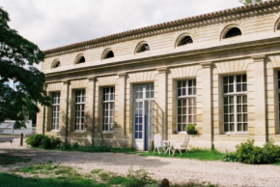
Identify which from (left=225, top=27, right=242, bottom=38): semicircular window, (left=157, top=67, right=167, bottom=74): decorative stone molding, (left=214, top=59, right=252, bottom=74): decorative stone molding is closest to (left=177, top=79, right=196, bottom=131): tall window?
(left=157, top=67, right=167, bottom=74): decorative stone molding

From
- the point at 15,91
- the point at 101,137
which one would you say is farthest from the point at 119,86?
the point at 15,91

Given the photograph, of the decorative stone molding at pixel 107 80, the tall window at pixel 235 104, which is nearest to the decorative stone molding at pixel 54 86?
the decorative stone molding at pixel 107 80

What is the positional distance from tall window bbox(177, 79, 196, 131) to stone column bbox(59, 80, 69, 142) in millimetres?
7400

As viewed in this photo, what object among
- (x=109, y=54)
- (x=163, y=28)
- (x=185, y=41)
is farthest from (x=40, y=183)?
(x=109, y=54)

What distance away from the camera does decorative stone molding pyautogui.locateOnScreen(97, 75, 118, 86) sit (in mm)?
16281

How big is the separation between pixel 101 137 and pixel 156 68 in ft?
15.9

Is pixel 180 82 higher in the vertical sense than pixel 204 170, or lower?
higher

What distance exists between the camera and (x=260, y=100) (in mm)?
11656

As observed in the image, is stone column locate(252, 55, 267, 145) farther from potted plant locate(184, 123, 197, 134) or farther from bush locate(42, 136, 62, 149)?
bush locate(42, 136, 62, 149)

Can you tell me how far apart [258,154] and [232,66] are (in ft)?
12.7

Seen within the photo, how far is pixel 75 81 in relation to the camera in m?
18.1

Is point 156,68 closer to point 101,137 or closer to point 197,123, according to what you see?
point 197,123

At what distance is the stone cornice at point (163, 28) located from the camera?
12.3 meters

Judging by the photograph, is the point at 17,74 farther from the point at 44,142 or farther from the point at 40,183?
the point at 40,183
